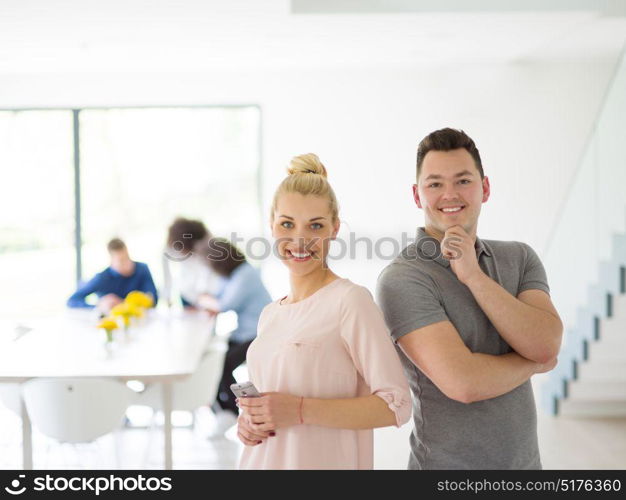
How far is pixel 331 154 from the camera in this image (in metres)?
6.14

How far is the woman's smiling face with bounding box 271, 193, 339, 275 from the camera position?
1.26 metres

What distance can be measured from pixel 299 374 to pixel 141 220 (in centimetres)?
553

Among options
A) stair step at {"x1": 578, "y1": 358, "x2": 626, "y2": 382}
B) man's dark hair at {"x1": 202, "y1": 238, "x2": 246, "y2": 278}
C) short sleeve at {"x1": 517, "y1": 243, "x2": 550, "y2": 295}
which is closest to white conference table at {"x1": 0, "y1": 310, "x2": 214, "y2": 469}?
man's dark hair at {"x1": 202, "y1": 238, "x2": 246, "y2": 278}

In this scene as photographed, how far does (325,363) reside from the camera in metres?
1.22

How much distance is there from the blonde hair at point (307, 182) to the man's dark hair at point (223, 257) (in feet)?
8.06

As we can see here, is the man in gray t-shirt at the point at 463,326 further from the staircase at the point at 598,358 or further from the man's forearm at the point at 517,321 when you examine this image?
the staircase at the point at 598,358

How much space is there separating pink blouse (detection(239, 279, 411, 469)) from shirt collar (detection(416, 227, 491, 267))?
17 centimetres

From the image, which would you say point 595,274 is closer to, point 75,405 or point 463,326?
point 75,405

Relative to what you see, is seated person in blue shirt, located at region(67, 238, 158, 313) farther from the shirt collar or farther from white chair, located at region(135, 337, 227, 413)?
the shirt collar

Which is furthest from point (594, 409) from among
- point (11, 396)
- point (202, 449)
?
point (11, 396)
